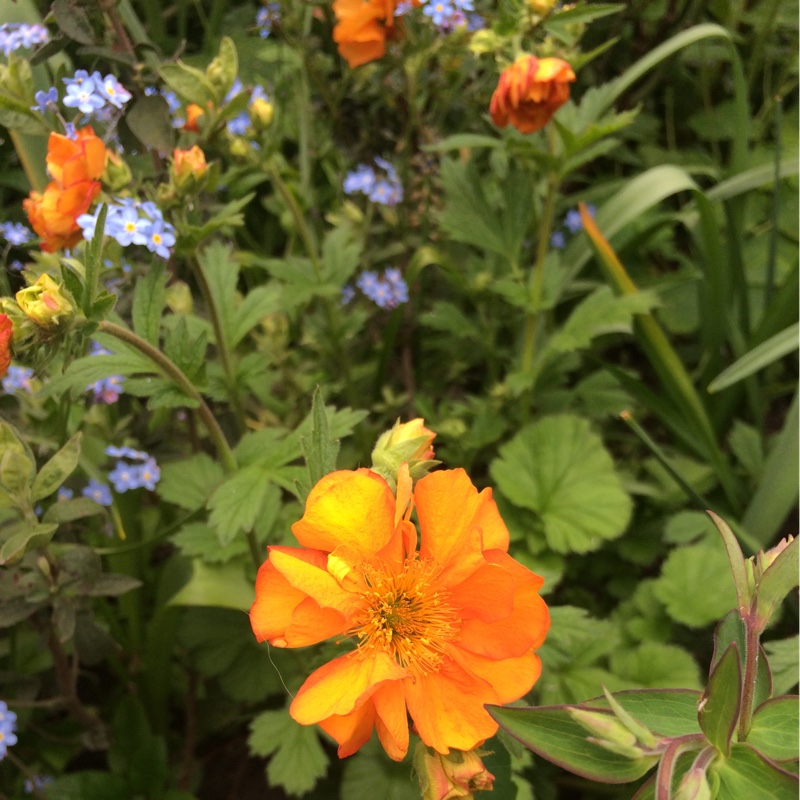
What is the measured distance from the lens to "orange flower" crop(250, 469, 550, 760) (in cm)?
65

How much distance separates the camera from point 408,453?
2.43ft

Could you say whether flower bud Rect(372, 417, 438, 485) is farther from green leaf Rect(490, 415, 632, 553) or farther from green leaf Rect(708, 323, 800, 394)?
green leaf Rect(708, 323, 800, 394)

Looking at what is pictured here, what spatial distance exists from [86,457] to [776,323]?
51.0 inches

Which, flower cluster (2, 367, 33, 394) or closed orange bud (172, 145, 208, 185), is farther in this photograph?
flower cluster (2, 367, 33, 394)

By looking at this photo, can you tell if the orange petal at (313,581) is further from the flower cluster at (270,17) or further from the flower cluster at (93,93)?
the flower cluster at (270,17)

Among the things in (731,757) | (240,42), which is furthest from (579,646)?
(240,42)

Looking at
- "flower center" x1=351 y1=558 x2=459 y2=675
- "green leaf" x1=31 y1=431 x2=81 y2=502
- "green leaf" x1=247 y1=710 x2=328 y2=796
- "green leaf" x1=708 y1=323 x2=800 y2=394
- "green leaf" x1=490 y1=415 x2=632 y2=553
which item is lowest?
"green leaf" x1=247 y1=710 x2=328 y2=796

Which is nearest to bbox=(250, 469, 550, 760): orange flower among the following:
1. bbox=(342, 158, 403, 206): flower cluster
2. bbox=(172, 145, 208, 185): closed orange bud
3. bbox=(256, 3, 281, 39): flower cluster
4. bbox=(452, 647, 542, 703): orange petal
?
bbox=(452, 647, 542, 703): orange petal

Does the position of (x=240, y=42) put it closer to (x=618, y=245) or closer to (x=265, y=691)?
(x=618, y=245)

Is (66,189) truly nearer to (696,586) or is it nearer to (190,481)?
(190,481)

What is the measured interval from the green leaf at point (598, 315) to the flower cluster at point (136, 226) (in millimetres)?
707

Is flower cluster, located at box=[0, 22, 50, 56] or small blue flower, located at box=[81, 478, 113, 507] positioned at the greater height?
flower cluster, located at box=[0, 22, 50, 56]

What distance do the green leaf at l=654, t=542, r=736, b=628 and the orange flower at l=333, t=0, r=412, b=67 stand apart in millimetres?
1042

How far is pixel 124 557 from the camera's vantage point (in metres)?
1.35
